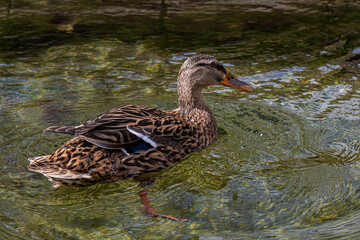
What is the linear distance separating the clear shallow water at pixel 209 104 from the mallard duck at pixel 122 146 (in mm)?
155

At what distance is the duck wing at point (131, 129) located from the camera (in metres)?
4.94

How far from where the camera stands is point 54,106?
22.0 ft

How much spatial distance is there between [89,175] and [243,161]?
1641 mm

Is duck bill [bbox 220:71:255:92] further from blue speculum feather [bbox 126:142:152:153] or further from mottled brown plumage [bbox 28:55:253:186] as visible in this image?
blue speculum feather [bbox 126:142:152:153]

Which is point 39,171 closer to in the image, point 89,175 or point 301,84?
A: point 89,175

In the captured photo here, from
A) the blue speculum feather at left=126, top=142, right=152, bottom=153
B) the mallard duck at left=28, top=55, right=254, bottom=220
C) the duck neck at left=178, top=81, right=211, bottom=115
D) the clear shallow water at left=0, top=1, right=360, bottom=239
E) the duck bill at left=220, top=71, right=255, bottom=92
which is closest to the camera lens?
the clear shallow water at left=0, top=1, right=360, bottom=239

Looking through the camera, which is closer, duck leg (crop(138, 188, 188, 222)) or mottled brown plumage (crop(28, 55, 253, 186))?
duck leg (crop(138, 188, 188, 222))

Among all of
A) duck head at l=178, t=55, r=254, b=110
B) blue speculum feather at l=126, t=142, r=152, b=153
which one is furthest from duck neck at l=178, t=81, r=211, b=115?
blue speculum feather at l=126, t=142, r=152, b=153

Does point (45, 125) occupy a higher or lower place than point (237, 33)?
lower

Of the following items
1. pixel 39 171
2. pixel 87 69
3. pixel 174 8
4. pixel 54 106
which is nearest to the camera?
pixel 39 171

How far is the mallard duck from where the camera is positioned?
15.9 ft

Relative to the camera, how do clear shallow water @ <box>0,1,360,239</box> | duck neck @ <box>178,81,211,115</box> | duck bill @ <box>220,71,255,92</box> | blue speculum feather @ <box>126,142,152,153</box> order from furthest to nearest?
duck bill @ <box>220,71,255,92</box> < duck neck @ <box>178,81,211,115</box> < blue speculum feather @ <box>126,142,152,153</box> < clear shallow water @ <box>0,1,360,239</box>

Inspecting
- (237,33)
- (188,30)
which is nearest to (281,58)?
(237,33)

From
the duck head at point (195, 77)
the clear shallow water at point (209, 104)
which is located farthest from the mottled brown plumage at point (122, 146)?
the duck head at point (195, 77)
